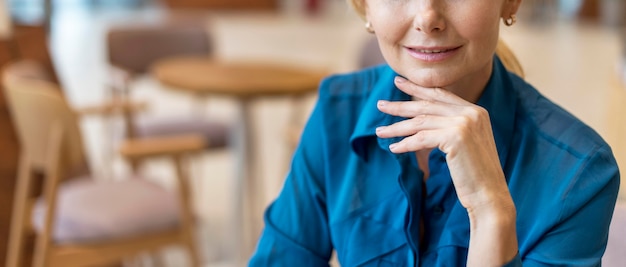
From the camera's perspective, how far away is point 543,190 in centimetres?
115

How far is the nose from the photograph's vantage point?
110cm

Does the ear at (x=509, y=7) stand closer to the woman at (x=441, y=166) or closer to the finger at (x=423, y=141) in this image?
the woman at (x=441, y=166)

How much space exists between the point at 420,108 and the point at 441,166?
0.15 m

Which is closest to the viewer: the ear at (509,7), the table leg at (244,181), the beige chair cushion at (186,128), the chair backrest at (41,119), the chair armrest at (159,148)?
the ear at (509,7)

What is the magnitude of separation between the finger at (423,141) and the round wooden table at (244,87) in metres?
2.18

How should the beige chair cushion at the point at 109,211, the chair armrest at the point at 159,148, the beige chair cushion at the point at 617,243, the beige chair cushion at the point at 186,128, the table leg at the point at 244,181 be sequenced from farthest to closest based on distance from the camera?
1. the beige chair cushion at the point at 186,128
2. the table leg at the point at 244,181
3. the chair armrest at the point at 159,148
4. the beige chair cushion at the point at 109,211
5. the beige chair cushion at the point at 617,243

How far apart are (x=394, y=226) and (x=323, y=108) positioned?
219mm

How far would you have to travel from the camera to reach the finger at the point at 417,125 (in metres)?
1.08

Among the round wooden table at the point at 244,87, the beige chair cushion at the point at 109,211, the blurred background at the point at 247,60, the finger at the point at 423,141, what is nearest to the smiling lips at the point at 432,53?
the finger at the point at 423,141

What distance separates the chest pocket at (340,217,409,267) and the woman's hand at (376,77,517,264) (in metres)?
0.18

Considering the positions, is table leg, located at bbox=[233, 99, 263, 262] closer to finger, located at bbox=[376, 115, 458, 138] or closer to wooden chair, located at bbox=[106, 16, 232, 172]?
wooden chair, located at bbox=[106, 16, 232, 172]

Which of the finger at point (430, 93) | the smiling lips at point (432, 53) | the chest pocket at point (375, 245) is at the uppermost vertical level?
the smiling lips at point (432, 53)

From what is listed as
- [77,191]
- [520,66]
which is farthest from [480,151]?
[77,191]

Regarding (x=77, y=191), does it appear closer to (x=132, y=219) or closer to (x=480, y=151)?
(x=132, y=219)
